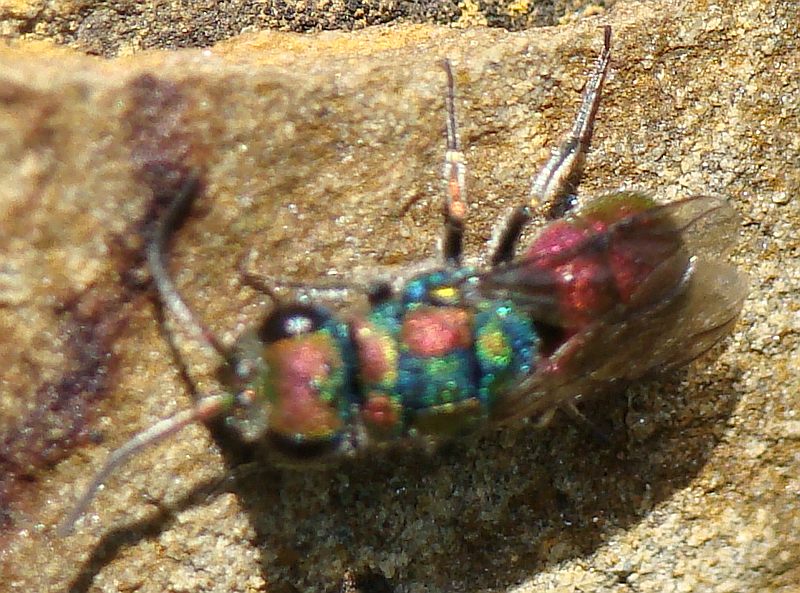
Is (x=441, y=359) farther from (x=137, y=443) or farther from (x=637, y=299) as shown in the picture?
(x=137, y=443)

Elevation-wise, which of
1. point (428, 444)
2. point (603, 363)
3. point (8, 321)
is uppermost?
point (8, 321)

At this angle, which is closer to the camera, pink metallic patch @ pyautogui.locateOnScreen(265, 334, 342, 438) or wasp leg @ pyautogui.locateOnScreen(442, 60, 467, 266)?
pink metallic patch @ pyautogui.locateOnScreen(265, 334, 342, 438)

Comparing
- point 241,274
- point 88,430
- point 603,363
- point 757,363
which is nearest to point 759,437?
point 757,363

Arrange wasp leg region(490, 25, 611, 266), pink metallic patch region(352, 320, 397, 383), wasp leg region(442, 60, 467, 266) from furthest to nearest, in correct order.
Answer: wasp leg region(490, 25, 611, 266) → wasp leg region(442, 60, 467, 266) → pink metallic patch region(352, 320, 397, 383)

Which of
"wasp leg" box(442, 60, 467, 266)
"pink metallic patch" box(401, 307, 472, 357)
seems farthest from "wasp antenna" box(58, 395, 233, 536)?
"wasp leg" box(442, 60, 467, 266)

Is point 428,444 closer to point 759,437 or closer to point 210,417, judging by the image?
point 210,417

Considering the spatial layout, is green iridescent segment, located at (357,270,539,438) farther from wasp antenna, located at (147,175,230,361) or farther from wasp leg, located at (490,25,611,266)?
wasp antenna, located at (147,175,230,361)

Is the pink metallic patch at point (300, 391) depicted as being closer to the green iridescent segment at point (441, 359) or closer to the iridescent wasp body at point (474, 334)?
the iridescent wasp body at point (474, 334)

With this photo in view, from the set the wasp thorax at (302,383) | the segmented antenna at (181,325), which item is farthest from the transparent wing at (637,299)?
the segmented antenna at (181,325)
